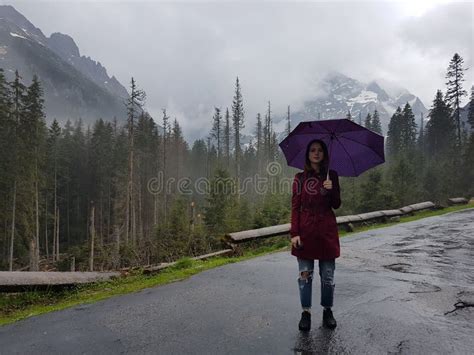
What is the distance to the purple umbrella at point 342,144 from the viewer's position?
13.7ft

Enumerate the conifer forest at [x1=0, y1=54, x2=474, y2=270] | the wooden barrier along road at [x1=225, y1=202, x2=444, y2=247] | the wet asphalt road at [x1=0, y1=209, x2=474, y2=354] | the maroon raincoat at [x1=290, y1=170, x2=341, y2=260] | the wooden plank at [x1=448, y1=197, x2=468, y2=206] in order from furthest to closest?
1. the wooden plank at [x1=448, y1=197, x2=468, y2=206]
2. the conifer forest at [x1=0, y1=54, x2=474, y2=270]
3. the wooden barrier along road at [x1=225, y1=202, x2=444, y2=247]
4. the maroon raincoat at [x1=290, y1=170, x2=341, y2=260]
5. the wet asphalt road at [x1=0, y1=209, x2=474, y2=354]

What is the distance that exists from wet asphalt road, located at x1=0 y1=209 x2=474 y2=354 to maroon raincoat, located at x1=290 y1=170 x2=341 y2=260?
0.99m

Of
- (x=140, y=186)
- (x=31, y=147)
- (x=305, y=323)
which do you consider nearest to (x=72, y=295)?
(x=305, y=323)

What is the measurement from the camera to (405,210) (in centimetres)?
2217

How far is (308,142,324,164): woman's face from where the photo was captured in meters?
4.22

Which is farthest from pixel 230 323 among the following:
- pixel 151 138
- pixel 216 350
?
pixel 151 138

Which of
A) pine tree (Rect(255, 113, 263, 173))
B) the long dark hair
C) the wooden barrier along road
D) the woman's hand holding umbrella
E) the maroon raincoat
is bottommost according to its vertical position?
the wooden barrier along road

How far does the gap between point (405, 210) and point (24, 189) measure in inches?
1273

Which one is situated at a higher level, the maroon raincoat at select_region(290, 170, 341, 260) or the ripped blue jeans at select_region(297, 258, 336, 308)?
the maroon raincoat at select_region(290, 170, 341, 260)

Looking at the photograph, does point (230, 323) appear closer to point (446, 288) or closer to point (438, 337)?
point (438, 337)

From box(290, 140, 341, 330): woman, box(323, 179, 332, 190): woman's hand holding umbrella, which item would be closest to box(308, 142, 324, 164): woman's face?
box(290, 140, 341, 330): woman

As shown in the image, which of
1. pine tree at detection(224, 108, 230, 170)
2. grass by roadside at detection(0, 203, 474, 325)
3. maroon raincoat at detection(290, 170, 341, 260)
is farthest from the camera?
pine tree at detection(224, 108, 230, 170)

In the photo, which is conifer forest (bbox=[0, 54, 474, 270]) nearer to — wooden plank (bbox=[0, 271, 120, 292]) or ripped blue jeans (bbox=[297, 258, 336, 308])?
wooden plank (bbox=[0, 271, 120, 292])

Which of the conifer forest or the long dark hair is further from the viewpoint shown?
the conifer forest
